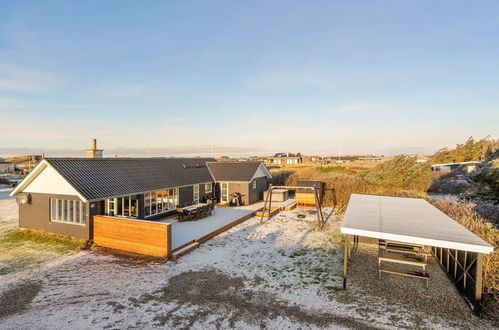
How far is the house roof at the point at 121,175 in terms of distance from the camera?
12.4 metres

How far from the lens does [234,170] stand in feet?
74.5

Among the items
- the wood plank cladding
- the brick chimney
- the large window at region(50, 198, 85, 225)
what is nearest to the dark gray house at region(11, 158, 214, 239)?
the large window at region(50, 198, 85, 225)

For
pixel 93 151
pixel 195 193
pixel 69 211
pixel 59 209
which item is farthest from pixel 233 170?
pixel 59 209

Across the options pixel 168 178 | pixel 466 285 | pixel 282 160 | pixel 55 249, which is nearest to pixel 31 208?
pixel 55 249

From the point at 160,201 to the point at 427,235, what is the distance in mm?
13961

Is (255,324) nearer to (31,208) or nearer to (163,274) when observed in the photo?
(163,274)

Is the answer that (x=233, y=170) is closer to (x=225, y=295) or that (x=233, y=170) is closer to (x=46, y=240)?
(x=46, y=240)

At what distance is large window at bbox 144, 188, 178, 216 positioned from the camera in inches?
601

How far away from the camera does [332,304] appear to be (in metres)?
7.10

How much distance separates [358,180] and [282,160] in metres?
44.1

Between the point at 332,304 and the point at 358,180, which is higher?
the point at 358,180

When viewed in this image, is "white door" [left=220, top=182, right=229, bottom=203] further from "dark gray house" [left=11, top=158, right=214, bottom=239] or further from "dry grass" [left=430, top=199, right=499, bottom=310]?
"dry grass" [left=430, top=199, right=499, bottom=310]

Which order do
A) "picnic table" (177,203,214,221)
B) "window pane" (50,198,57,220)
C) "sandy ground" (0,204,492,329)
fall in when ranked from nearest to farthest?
"sandy ground" (0,204,492,329), "window pane" (50,198,57,220), "picnic table" (177,203,214,221)

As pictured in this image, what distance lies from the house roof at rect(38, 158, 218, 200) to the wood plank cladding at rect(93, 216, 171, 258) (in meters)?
1.48
